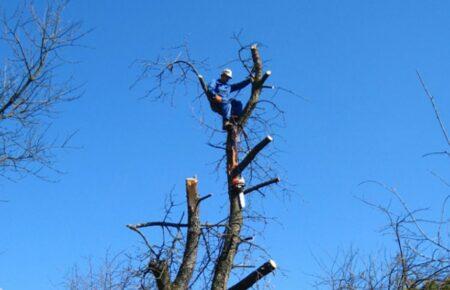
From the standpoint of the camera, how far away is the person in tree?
6.45m

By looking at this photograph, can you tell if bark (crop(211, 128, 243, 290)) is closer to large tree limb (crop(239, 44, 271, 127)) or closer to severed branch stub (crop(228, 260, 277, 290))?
severed branch stub (crop(228, 260, 277, 290))

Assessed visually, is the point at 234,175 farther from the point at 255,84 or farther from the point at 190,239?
the point at 255,84

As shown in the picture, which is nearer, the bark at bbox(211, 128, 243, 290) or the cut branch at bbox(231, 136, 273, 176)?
the bark at bbox(211, 128, 243, 290)

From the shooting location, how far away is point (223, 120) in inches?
253

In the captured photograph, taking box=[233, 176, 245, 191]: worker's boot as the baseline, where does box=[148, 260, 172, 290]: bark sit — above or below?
below

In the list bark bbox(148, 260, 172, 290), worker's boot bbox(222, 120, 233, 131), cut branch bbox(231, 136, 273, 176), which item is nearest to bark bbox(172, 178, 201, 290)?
bark bbox(148, 260, 172, 290)

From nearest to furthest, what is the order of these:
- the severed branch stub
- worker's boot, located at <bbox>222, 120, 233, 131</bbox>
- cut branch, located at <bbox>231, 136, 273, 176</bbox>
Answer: the severed branch stub < cut branch, located at <bbox>231, 136, 273, 176</bbox> < worker's boot, located at <bbox>222, 120, 233, 131</bbox>

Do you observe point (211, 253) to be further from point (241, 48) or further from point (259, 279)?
point (241, 48)

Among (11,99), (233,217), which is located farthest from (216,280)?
(11,99)

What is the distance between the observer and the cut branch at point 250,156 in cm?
581

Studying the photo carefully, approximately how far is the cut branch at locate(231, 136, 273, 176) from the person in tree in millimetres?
512

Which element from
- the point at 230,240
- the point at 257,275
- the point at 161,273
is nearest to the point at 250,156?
the point at 230,240

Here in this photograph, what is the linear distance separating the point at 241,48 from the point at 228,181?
59.3 inches

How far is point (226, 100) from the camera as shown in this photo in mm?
6594
